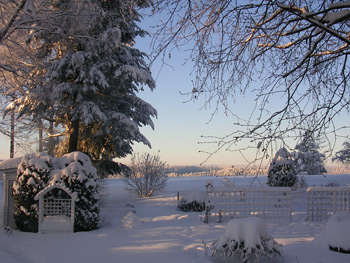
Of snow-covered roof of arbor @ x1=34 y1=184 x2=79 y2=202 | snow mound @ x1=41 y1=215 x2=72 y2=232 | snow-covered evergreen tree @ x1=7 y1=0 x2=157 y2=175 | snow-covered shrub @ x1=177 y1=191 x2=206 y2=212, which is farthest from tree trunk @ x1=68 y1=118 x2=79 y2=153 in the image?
snow-covered shrub @ x1=177 y1=191 x2=206 y2=212

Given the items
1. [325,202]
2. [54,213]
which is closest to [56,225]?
[54,213]

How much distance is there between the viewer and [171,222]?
35.8 feet

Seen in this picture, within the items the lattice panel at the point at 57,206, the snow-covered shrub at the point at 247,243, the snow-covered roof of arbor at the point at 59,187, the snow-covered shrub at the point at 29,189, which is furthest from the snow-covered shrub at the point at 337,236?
the snow-covered shrub at the point at 29,189

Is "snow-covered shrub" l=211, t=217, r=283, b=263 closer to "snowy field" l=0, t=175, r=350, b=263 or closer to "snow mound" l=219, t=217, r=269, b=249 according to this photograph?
"snow mound" l=219, t=217, r=269, b=249

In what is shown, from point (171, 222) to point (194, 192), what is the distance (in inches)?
145

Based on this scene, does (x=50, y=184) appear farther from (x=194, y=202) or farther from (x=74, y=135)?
(x=194, y=202)

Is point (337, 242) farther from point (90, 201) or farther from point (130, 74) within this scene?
point (130, 74)

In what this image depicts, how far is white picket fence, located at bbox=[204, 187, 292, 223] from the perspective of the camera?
11047 mm

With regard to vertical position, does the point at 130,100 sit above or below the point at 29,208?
above

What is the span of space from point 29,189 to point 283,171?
42.0 feet

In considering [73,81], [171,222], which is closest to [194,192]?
[171,222]

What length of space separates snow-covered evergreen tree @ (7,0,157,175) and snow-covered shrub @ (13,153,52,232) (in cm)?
311

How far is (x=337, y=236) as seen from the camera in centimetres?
613

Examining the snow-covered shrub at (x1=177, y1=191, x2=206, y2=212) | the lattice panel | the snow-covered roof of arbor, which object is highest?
the snow-covered roof of arbor
